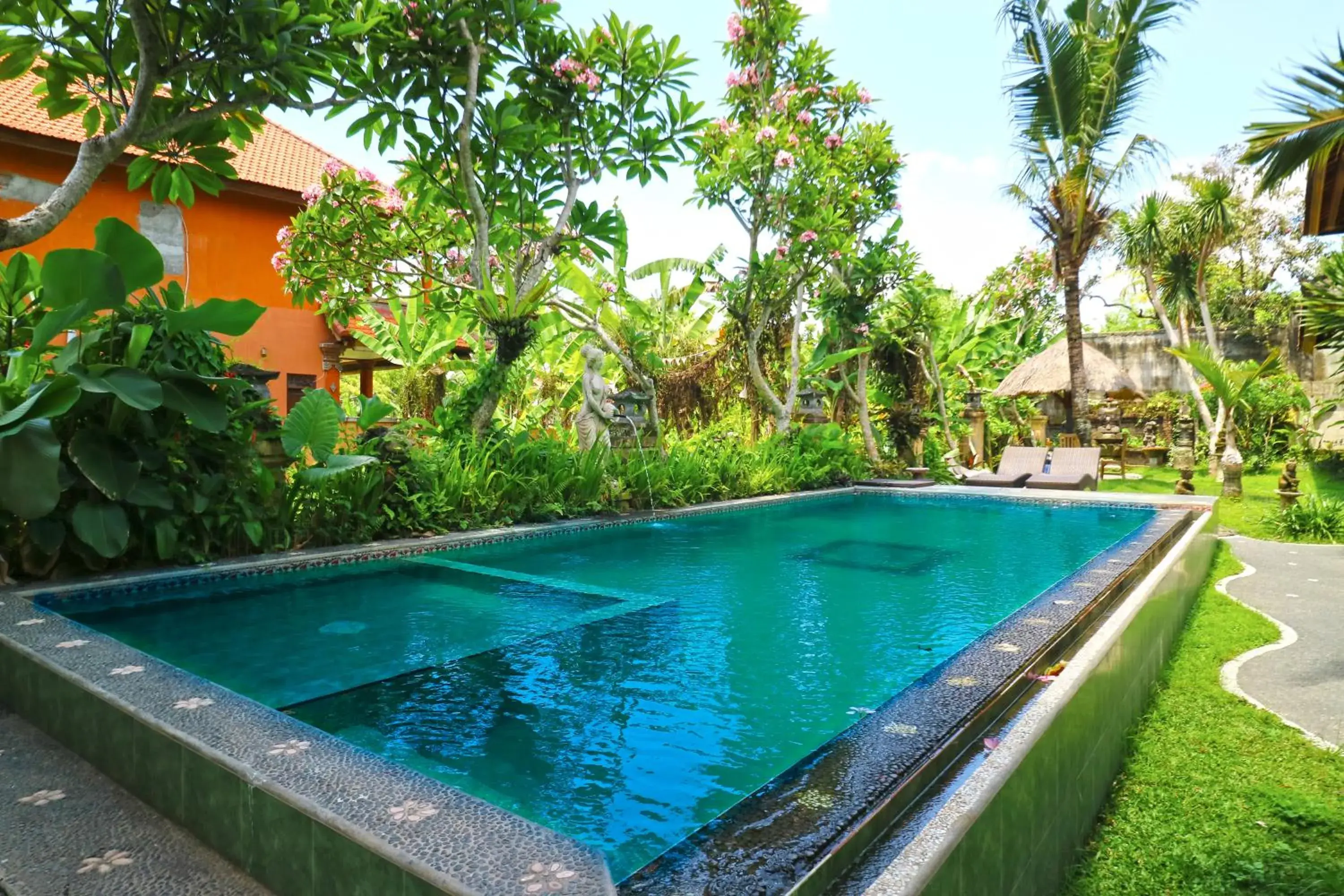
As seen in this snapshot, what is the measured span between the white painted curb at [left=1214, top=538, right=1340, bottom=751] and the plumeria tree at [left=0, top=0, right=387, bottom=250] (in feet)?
17.6

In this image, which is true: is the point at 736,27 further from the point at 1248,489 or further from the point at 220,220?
the point at 1248,489

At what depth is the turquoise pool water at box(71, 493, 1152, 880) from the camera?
99.2 inches

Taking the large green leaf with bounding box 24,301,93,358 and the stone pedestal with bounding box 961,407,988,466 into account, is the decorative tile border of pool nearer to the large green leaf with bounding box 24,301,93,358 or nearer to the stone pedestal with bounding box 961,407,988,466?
the large green leaf with bounding box 24,301,93,358

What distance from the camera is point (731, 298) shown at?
12.4m

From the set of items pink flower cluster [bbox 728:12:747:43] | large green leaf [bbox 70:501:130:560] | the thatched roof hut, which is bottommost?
large green leaf [bbox 70:501:130:560]

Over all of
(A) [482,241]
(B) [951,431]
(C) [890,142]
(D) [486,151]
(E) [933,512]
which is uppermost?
(C) [890,142]

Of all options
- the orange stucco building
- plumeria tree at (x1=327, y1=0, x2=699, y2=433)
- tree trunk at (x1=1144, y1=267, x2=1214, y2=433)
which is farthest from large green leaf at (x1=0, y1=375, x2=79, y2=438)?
tree trunk at (x1=1144, y1=267, x2=1214, y2=433)

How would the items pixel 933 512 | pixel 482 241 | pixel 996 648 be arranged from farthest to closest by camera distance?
pixel 933 512, pixel 482 241, pixel 996 648

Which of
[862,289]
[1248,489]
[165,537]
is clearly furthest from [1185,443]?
[165,537]

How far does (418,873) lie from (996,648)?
270 centimetres

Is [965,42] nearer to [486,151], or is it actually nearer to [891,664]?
[486,151]

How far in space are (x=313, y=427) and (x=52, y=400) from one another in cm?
207

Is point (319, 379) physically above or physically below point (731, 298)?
below

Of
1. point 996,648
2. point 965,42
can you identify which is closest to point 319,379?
point 996,648
